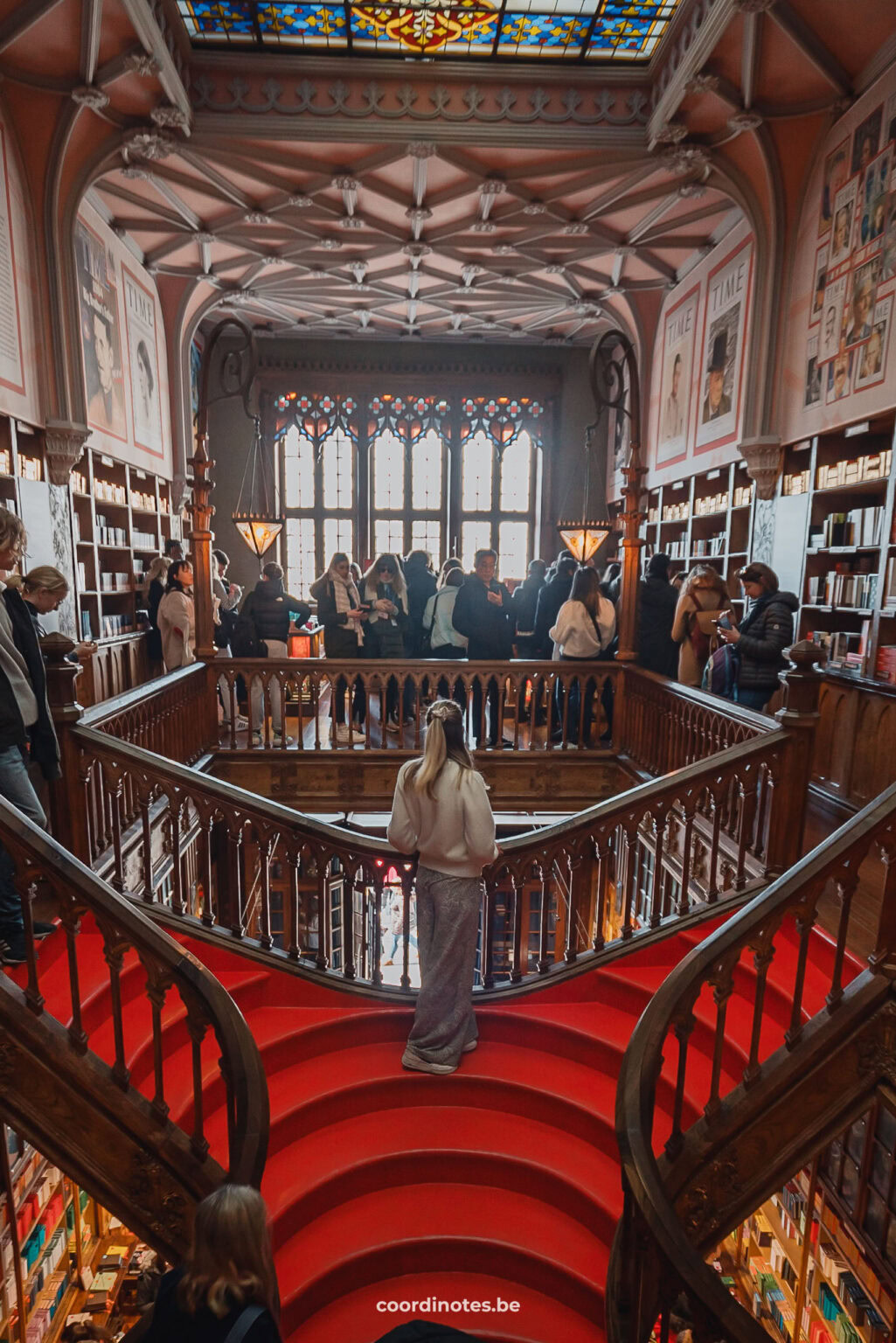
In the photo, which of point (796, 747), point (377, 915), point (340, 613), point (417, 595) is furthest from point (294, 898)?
point (417, 595)

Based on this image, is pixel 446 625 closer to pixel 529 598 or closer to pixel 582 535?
pixel 582 535

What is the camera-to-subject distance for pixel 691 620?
563 cm

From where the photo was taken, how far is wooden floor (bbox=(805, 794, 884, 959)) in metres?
3.38

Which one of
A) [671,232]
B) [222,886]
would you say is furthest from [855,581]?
[222,886]

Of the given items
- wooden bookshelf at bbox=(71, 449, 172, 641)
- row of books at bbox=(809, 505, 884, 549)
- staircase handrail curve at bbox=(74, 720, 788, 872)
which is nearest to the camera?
staircase handrail curve at bbox=(74, 720, 788, 872)

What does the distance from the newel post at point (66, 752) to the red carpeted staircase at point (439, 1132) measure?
1.66 ft

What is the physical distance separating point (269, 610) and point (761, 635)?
4241 mm

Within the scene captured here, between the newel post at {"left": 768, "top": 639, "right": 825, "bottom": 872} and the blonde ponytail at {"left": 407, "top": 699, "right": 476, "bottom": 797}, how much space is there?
1.72 metres

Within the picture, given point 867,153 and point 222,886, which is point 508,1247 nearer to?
point 222,886

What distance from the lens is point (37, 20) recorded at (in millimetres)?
5715

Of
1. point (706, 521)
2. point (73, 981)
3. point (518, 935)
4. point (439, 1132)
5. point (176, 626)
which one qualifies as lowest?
point (439, 1132)

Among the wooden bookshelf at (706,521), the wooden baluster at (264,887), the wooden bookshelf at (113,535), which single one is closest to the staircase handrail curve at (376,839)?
the wooden baluster at (264,887)

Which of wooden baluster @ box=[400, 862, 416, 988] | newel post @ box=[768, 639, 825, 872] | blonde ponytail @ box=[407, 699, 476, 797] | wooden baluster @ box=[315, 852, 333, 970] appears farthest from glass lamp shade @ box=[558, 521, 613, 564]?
wooden baluster @ box=[315, 852, 333, 970]

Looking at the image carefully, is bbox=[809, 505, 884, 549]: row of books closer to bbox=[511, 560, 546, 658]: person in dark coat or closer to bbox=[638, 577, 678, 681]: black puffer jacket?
bbox=[638, 577, 678, 681]: black puffer jacket
